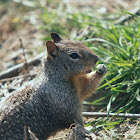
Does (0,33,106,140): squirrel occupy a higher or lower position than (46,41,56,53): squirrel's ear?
lower

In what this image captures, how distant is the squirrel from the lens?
3818 millimetres

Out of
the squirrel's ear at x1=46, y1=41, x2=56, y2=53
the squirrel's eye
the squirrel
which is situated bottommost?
the squirrel

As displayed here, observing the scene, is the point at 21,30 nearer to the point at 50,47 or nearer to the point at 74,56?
the point at 50,47

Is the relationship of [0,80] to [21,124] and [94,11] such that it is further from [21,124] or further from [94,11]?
[94,11]

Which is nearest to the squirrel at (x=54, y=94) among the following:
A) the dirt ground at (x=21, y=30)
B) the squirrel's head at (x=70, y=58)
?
the squirrel's head at (x=70, y=58)

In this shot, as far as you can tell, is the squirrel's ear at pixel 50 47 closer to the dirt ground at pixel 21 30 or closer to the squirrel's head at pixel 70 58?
the squirrel's head at pixel 70 58

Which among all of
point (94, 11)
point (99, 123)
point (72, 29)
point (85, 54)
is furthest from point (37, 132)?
point (94, 11)

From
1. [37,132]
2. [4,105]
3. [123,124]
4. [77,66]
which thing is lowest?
[123,124]

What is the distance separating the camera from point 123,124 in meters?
4.23

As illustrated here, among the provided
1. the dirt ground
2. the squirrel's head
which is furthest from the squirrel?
the dirt ground

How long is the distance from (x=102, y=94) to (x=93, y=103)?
1.29 feet

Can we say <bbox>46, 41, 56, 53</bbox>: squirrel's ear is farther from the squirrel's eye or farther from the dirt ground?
the dirt ground

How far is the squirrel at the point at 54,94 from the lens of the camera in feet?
12.5

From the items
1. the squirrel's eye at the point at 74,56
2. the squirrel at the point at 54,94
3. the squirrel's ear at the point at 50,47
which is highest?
the squirrel's ear at the point at 50,47
